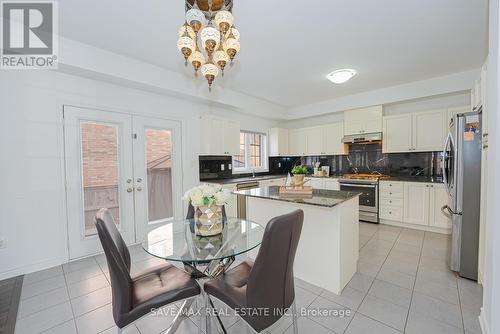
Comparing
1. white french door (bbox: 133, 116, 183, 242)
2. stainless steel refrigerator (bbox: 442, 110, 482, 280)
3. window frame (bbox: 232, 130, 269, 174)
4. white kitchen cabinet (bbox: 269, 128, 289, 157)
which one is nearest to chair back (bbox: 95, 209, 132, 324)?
white french door (bbox: 133, 116, 183, 242)

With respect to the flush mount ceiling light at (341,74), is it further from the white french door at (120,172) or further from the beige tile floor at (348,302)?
the white french door at (120,172)

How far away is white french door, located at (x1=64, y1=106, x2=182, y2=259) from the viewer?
277 centimetres

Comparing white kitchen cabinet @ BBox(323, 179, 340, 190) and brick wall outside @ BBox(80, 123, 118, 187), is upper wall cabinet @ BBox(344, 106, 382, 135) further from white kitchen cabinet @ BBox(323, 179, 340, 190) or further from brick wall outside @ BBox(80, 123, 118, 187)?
brick wall outside @ BBox(80, 123, 118, 187)

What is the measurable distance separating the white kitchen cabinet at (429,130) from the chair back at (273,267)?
4.01 meters

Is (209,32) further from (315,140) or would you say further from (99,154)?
(315,140)

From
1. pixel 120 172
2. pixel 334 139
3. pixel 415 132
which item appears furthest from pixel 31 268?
pixel 415 132

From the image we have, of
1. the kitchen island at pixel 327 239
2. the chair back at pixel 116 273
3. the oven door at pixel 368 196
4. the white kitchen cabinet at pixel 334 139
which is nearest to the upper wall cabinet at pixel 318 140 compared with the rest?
the white kitchen cabinet at pixel 334 139

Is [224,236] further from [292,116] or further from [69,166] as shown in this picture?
[292,116]

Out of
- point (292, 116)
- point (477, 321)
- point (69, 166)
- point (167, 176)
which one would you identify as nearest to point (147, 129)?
point (167, 176)

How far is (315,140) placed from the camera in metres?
5.43

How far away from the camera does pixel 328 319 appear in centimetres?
175

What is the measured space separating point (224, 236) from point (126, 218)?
2224 millimetres

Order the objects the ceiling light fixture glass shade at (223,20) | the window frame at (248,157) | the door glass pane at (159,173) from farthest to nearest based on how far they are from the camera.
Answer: the window frame at (248,157)
the door glass pane at (159,173)
the ceiling light fixture glass shade at (223,20)

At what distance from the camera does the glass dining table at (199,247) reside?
1.40 meters
